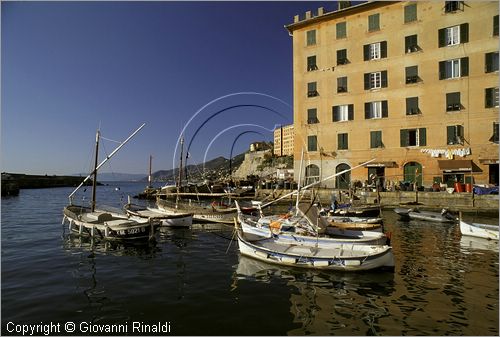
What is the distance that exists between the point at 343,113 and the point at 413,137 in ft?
33.3

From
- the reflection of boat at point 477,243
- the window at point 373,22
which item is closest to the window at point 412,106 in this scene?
the window at point 373,22

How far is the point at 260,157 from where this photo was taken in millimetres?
181500

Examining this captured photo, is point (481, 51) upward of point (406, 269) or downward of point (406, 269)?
upward

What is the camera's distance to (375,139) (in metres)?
43.0

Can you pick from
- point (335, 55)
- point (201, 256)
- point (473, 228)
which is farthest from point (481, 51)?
point (201, 256)

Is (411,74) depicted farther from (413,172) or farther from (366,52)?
(413,172)

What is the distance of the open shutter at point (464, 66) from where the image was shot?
38.3m

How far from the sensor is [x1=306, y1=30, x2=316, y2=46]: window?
47406mm

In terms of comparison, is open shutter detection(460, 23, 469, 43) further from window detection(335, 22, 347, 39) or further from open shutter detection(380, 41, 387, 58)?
window detection(335, 22, 347, 39)

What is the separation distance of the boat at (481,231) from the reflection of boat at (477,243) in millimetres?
324

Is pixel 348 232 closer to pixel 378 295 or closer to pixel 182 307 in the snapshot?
pixel 378 295

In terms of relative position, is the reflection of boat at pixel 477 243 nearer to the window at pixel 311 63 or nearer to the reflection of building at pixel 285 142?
the window at pixel 311 63

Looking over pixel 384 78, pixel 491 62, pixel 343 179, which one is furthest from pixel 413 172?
pixel 491 62

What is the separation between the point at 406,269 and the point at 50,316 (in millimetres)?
16042
